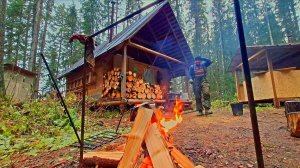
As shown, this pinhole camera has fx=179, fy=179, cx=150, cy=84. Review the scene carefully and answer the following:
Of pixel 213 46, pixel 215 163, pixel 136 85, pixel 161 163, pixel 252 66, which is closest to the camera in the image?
pixel 161 163

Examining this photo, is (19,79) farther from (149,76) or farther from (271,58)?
(271,58)

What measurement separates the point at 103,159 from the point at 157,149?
76 centimetres

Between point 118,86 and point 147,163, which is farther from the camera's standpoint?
point 118,86

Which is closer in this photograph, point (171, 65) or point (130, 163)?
point (130, 163)

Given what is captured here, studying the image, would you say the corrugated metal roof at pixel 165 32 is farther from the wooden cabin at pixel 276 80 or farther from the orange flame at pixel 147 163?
the orange flame at pixel 147 163

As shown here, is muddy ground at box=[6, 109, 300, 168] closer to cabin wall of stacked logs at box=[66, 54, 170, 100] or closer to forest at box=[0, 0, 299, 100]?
cabin wall of stacked logs at box=[66, 54, 170, 100]

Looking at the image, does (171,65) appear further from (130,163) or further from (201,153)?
(130,163)

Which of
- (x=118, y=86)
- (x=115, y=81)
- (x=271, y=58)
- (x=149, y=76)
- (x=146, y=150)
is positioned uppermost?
(x=271, y=58)

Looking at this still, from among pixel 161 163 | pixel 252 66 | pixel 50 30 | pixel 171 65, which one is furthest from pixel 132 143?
pixel 50 30

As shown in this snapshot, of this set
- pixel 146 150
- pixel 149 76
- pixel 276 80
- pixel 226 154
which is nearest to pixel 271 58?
pixel 276 80

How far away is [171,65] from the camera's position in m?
13.5

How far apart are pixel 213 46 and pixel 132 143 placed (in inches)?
1279

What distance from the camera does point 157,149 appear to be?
5.68 feet

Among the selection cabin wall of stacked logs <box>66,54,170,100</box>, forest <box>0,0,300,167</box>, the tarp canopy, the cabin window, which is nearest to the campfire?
cabin wall of stacked logs <box>66,54,170,100</box>
